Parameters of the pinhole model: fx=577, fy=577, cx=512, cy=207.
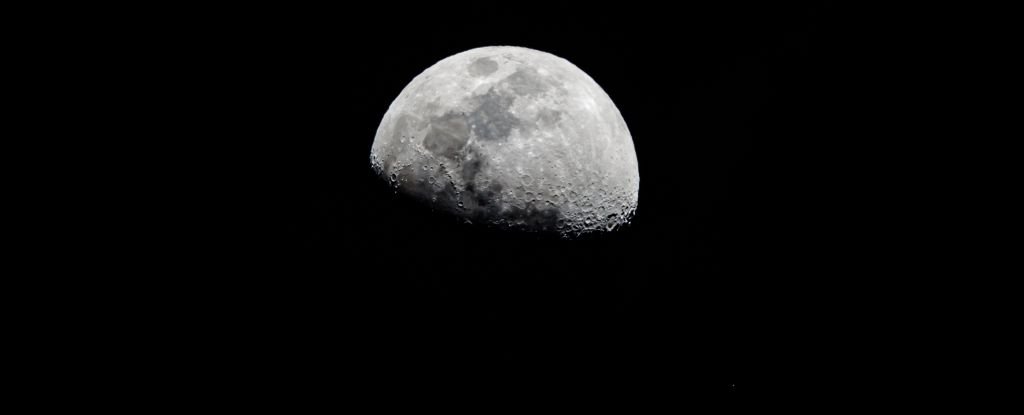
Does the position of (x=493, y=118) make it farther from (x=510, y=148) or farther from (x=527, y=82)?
(x=527, y=82)

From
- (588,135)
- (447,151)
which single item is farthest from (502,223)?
(588,135)

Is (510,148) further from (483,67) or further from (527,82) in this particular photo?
(483,67)

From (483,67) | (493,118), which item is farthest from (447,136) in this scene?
(483,67)

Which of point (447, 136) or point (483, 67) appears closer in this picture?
point (447, 136)

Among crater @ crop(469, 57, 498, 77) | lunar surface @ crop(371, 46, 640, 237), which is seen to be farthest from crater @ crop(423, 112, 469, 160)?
crater @ crop(469, 57, 498, 77)

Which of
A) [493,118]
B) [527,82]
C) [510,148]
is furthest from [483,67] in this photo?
[510,148]

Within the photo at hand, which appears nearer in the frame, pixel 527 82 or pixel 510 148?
pixel 510 148

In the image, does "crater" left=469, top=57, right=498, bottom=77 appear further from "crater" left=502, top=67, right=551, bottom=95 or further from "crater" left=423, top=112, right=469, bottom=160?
"crater" left=423, top=112, right=469, bottom=160

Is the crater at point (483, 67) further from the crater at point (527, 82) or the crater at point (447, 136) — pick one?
the crater at point (447, 136)

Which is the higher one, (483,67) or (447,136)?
(483,67)

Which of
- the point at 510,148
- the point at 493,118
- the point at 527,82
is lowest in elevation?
the point at 510,148
